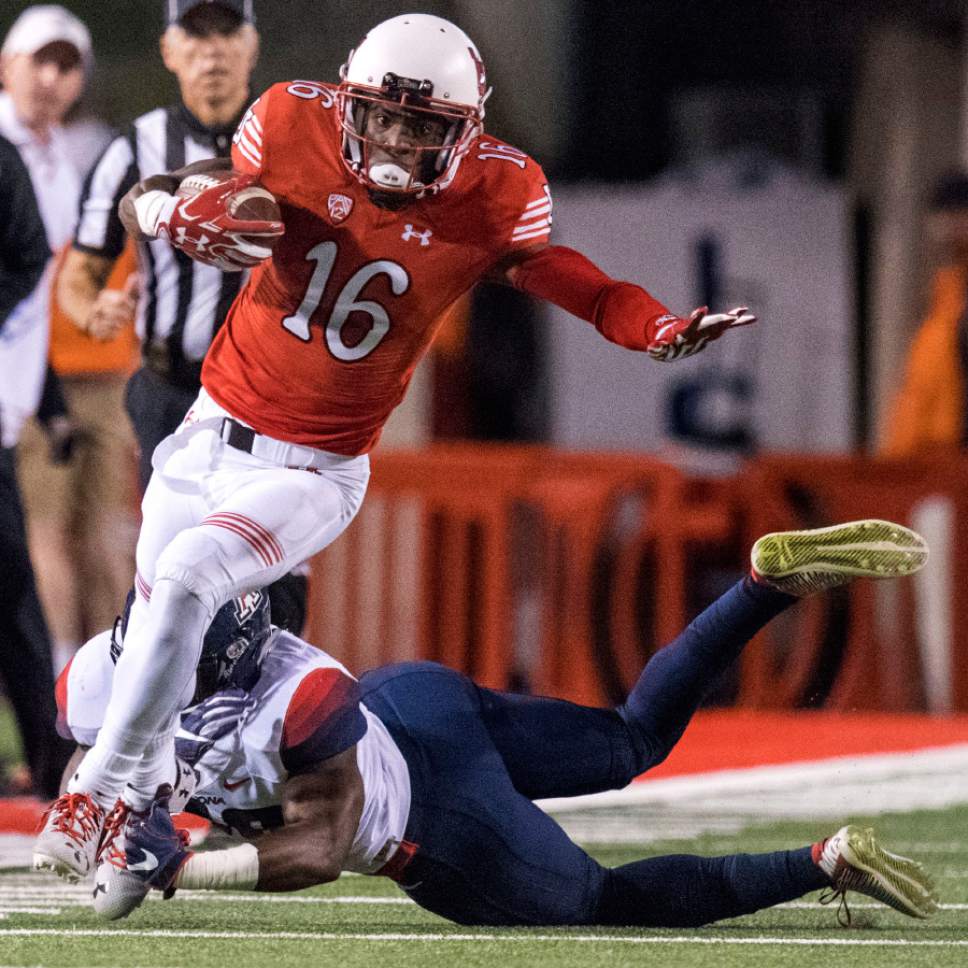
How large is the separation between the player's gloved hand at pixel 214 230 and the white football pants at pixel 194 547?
42 cm

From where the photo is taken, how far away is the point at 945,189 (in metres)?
8.96

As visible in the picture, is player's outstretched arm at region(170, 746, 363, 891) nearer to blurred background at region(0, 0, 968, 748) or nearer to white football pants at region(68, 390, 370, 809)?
white football pants at region(68, 390, 370, 809)

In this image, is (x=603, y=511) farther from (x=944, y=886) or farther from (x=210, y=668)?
(x=210, y=668)

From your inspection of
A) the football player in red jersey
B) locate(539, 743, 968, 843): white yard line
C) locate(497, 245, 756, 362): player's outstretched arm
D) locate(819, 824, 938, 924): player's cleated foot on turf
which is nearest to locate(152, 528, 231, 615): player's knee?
the football player in red jersey

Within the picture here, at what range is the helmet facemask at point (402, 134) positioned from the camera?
175 inches

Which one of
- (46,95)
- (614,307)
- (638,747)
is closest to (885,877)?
(638,747)

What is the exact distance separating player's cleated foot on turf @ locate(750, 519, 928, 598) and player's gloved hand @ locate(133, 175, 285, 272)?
1098 millimetres

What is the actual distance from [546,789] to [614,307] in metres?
0.96

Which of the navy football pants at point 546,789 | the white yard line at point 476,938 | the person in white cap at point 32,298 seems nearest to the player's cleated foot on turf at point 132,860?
the white yard line at point 476,938

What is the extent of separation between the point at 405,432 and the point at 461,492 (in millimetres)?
1547

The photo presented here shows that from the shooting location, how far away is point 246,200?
4.34 meters

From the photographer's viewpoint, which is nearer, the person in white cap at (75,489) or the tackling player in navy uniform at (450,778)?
the tackling player in navy uniform at (450,778)

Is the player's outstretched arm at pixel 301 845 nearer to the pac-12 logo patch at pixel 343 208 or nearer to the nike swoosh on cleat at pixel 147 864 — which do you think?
the nike swoosh on cleat at pixel 147 864

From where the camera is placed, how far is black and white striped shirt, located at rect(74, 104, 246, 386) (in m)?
5.58
